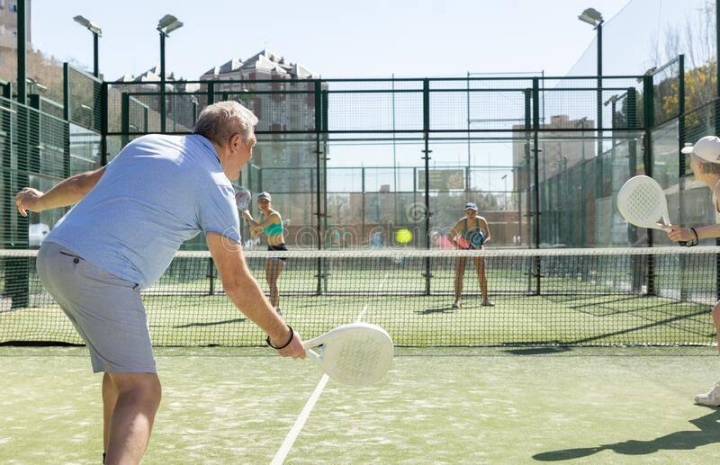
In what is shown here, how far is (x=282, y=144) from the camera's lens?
15.5 metres

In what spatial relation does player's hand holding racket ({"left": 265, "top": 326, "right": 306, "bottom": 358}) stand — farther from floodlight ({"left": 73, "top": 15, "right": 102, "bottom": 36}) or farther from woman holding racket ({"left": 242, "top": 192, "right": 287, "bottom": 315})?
floodlight ({"left": 73, "top": 15, "right": 102, "bottom": 36})

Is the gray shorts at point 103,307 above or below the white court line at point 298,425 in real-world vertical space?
above

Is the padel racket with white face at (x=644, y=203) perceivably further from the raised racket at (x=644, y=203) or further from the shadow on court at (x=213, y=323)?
the shadow on court at (x=213, y=323)

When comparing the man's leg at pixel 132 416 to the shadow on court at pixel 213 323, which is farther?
the shadow on court at pixel 213 323

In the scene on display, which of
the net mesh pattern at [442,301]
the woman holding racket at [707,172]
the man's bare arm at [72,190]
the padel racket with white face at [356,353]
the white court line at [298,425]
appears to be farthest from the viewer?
the net mesh pattern at [442,301]

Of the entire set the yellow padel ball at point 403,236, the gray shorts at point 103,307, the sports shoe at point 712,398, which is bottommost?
the sports shoe at point 712,398

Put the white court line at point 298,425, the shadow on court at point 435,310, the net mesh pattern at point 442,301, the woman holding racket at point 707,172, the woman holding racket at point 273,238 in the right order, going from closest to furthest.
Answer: the white court line at point 298,425, the woman holding racket at point 707,172, the net mesh pattern at point 442,301, the woman holding racket at point 273,238, the shadow on court at point 435,310

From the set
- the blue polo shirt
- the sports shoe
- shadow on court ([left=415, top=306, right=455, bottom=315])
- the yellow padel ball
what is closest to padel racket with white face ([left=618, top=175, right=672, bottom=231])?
the sports shoe

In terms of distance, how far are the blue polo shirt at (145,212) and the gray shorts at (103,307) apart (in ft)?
0.10

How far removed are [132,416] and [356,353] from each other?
2.70 ft

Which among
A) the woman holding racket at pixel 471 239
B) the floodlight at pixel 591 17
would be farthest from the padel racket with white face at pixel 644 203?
the floodlight at pixel 591 17

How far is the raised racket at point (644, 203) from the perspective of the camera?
5.11m

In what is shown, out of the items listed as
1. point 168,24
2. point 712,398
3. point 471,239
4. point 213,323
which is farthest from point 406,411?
point 168,24

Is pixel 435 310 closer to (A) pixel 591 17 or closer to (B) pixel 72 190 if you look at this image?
(A) pixel 591 17
